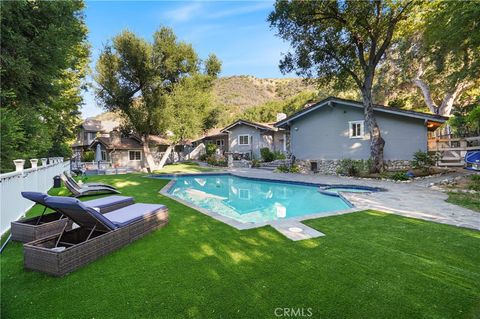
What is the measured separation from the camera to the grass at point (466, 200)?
7480 millimetres

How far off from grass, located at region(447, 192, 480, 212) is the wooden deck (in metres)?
5.23

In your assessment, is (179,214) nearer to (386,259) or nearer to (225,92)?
(386,259)

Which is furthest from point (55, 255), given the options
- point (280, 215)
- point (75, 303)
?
point (280, 215)

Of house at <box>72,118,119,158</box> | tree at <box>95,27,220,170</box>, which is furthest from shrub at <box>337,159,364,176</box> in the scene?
house at <box>72,118,119,158</box>

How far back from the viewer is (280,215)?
351 inches

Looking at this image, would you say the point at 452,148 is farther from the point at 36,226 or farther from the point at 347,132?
the point at 36,226

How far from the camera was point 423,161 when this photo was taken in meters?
14.6

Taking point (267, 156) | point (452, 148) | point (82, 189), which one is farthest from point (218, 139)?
point (82, 189)

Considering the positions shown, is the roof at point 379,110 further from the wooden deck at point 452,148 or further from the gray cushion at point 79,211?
the gray cushion at point 79,211

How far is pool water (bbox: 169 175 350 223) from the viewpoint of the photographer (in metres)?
9.05

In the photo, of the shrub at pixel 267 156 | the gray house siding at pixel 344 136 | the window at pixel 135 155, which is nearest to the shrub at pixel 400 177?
the gray house siding at pixel 344 136

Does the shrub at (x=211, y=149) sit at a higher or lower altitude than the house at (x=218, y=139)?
lower

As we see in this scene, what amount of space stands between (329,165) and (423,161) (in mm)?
5697

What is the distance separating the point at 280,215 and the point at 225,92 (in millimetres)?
84677
